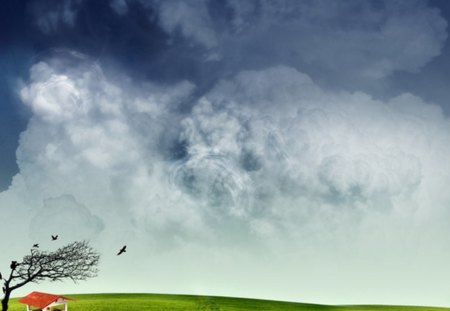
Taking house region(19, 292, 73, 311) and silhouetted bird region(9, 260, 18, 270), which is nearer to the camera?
silhouetted bird region(9, 260, 18, 270)

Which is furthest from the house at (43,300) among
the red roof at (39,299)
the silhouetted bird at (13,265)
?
the silhouetted bird at (13,265)

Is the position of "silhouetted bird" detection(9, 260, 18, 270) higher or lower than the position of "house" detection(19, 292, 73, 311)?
higher

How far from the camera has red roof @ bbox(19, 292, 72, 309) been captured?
160 ft

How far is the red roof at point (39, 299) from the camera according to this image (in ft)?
160

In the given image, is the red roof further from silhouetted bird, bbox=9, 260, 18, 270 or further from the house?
silhouetted bird, bbox=9, 260, 18, 270

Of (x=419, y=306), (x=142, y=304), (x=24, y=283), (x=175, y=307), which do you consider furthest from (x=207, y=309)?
(x=419, y=306)

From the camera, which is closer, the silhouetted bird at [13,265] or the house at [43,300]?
the silhouetted bird at [13,265]

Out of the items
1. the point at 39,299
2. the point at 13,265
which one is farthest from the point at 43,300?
the point at 13,265

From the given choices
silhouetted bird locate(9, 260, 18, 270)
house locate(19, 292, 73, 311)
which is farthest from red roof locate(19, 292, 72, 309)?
silhouetted bird locate(9, 260, 18, 270)

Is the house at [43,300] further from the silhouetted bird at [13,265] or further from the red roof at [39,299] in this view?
the silhouetted bird at [13,265]

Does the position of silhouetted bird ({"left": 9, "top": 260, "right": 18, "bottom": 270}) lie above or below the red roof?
above

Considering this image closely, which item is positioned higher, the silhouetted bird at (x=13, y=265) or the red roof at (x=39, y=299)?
the silhouetted bird at (x=13, y=265)

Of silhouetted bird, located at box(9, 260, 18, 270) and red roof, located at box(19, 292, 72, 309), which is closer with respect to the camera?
silhouetted bird, located at box(9, 260, 18, 270)

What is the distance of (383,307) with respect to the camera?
88.5 meters
